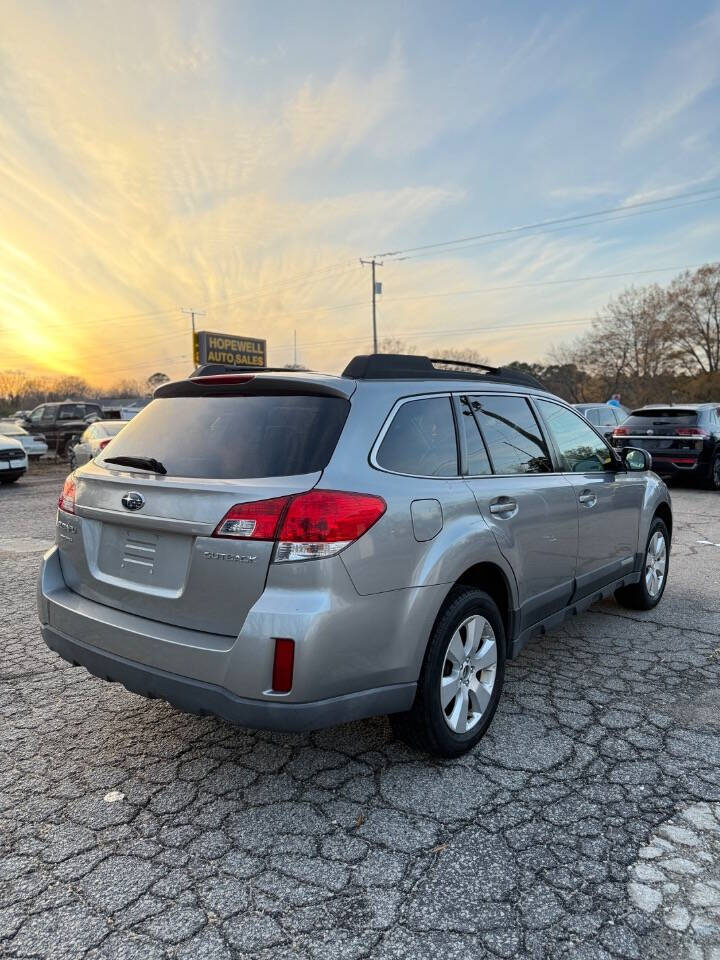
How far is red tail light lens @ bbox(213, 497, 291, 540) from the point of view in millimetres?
2434

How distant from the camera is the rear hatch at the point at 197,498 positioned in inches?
98.2

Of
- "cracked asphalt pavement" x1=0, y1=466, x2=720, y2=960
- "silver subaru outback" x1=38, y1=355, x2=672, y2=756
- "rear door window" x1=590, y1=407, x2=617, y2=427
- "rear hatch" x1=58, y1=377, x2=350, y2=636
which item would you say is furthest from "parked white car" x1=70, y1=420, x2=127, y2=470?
"silver subaru outback" x1=38, y1=355, x2=672, y2=756

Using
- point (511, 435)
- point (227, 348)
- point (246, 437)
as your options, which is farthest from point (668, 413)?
point (227, 348)

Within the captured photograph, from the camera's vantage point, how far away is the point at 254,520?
245cm

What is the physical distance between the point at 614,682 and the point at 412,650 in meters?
1.79

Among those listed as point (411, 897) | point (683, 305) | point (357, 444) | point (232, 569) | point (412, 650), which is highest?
point (683, 305)

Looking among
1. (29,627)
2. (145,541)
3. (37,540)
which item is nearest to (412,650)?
(145,541)

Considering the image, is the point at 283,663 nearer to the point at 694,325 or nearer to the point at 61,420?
the point at 61,420

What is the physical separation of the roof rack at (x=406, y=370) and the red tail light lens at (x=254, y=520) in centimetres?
79

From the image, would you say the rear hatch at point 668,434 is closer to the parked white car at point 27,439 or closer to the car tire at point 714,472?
the car tire at point 714,472

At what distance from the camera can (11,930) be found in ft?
6.62

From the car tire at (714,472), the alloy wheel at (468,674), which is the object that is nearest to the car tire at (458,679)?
the alloy wheel at (468,674)

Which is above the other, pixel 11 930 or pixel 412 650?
pixel 412 650

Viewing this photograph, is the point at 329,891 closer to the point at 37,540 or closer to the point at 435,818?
the point at 435,818
